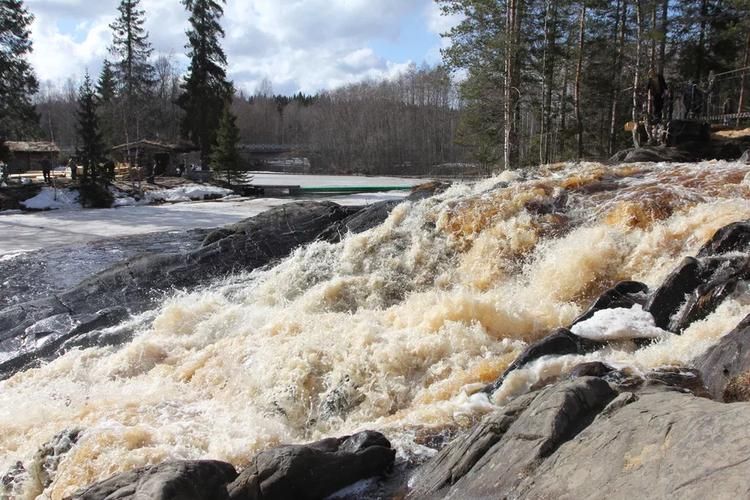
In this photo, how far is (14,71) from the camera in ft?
94.5

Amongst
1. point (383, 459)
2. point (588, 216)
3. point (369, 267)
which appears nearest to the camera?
point (383, 459)

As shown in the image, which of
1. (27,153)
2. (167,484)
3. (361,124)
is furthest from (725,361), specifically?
(361,124)

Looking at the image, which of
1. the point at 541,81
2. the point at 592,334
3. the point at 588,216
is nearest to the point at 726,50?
the point at 541,81

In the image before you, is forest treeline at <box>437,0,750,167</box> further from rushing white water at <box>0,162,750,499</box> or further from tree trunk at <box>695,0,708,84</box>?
rushing white water at <box>0,162,750,499</box>

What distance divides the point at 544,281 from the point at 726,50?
26207mm

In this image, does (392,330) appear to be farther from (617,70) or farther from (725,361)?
(617,70)

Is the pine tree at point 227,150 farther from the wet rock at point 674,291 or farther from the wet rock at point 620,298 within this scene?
the wet rock at point 674,291

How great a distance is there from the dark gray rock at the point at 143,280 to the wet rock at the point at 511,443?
7286 mm

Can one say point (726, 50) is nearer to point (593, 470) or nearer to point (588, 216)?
point (588, 216)

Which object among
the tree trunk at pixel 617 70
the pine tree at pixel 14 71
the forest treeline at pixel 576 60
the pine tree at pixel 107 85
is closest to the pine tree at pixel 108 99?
the pine tree at pixel 107 85

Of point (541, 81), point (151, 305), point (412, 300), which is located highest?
point (541, 81)

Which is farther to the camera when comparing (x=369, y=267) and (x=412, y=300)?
(x=369, y=267)

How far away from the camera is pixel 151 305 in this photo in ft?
36.1

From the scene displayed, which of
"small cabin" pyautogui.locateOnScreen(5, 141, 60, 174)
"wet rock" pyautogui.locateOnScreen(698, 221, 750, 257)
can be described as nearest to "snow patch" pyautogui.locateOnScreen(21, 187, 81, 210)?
"small cabin" pyautogui.locateOnScreen(5, 141, 60, 174)
